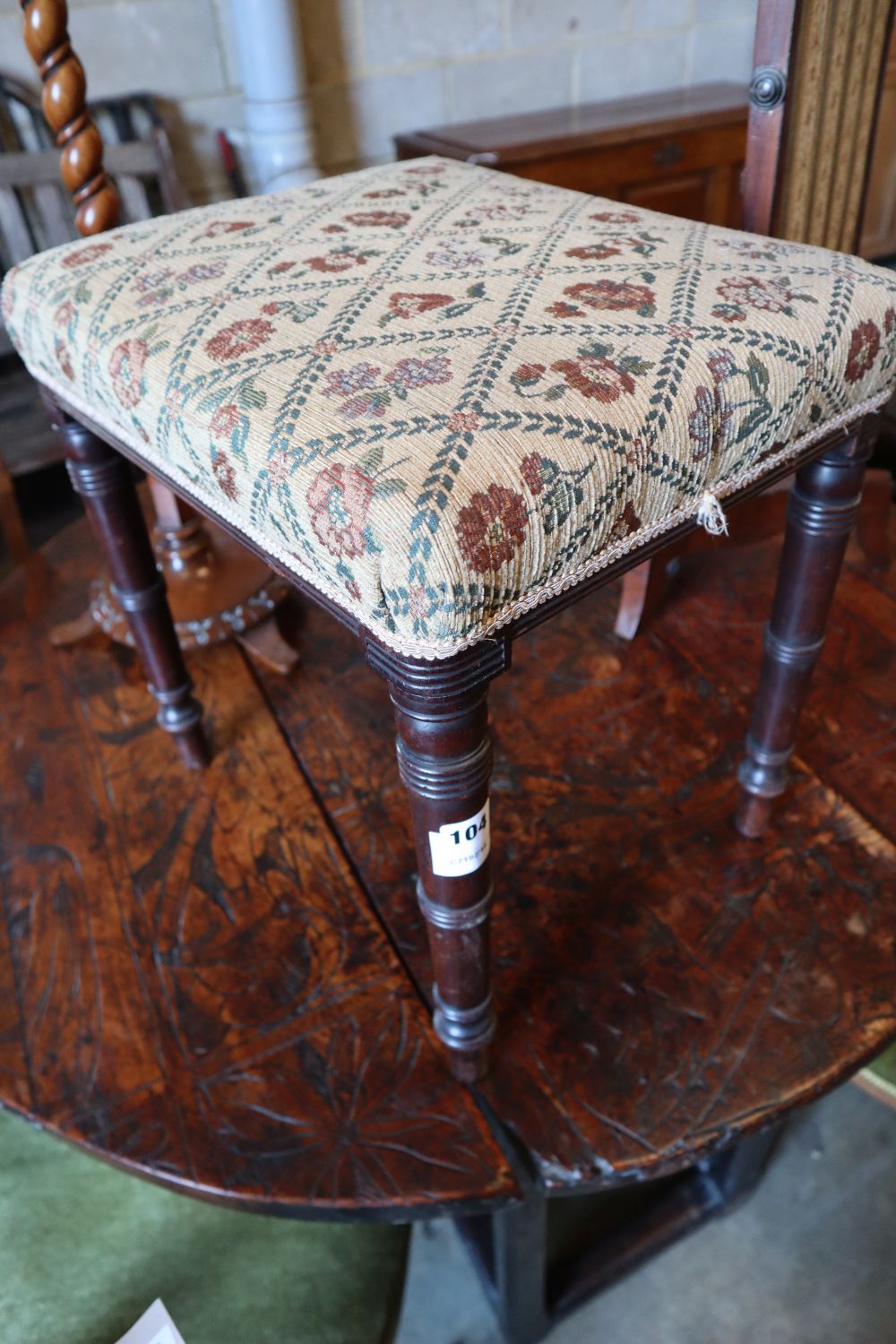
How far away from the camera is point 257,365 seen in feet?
1.74

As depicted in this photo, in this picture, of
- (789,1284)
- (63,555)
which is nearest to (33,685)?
(63,555)

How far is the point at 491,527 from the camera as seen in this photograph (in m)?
0.42

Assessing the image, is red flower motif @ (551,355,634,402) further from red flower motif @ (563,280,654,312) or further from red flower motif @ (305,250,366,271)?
red flower motif @ (305,250,366,271)

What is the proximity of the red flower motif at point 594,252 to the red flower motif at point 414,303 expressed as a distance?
4.2 inches

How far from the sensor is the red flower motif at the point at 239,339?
Result: 1.81 feet

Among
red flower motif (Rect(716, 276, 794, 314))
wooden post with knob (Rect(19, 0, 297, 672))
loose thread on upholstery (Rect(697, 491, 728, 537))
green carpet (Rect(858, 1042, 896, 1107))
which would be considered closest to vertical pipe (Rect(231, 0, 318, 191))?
wooden post with knob (Rect(19, 0, 297, 672))

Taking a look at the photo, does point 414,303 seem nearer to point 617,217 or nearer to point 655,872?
point 617,217

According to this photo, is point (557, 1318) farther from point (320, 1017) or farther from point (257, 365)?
point (257, 365)

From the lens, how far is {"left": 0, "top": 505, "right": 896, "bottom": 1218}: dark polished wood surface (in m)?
0.67

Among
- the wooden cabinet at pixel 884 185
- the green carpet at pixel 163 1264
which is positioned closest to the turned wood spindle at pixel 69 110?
the green carpet at pixel 163 1264

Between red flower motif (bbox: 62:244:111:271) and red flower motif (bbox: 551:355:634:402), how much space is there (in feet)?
1.35

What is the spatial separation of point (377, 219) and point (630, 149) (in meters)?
1.30

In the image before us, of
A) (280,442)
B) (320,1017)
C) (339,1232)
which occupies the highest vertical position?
(280,442)

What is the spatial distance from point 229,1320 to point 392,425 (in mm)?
670
